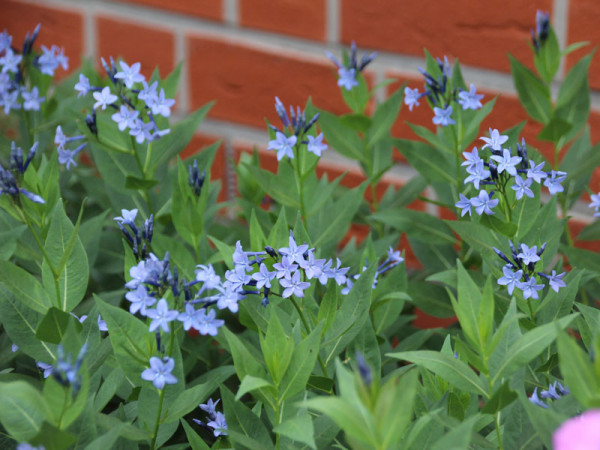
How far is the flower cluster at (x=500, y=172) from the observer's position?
86 centimetres

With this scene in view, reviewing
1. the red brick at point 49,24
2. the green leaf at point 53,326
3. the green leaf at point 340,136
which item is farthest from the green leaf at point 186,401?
the red brick at point 49,24

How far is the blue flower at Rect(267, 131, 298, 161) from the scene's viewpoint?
98cm

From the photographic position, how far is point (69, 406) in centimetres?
69

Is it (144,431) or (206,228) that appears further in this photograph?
(206,228)

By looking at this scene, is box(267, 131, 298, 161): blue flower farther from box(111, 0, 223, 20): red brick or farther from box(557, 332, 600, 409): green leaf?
box(111, 0, 223, 20): red brick

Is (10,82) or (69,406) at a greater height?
(10,82)

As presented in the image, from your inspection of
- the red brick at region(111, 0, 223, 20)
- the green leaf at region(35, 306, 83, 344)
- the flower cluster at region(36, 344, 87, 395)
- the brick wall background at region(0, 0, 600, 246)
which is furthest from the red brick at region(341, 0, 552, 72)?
the flower cluster at region(36, 344, 87, 395)

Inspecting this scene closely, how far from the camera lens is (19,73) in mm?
1240

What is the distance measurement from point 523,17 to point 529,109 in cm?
32

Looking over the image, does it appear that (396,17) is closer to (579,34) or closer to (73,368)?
(579,34)

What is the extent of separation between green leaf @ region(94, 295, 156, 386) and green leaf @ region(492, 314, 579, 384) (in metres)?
0.32

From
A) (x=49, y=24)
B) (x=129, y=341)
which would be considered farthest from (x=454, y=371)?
(x=49, y=24)

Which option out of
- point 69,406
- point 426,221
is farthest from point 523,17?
point 69,406

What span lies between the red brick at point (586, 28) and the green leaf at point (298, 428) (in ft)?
2.95
